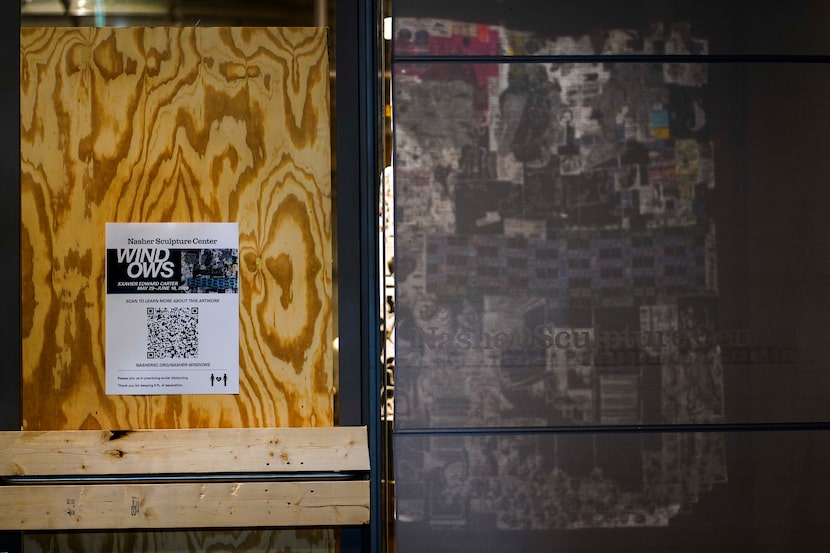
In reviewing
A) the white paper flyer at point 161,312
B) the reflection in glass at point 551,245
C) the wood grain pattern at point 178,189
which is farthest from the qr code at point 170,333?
the reflection in glass at point 551,245

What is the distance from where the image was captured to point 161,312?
237 cm

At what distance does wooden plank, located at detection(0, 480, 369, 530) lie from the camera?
2.26 meters

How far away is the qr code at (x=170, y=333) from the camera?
7.77 feet

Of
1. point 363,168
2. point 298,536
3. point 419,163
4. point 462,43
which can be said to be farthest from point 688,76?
point 298,536

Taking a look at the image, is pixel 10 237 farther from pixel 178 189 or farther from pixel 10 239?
pixel 178 189

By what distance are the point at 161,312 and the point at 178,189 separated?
391 mm

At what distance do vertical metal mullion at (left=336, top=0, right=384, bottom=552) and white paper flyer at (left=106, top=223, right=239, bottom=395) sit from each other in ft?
1.32

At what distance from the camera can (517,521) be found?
233cm

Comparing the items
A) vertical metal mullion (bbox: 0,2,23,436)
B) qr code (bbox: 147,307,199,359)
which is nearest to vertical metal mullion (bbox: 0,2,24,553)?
vertical metal mullion (bbox: 0,2,23,436)

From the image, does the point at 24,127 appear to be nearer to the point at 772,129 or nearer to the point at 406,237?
the point at 406,237

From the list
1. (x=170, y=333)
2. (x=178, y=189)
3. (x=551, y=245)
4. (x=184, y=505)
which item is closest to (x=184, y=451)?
(x=184, y=505)

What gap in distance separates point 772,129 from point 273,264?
1.63 metres

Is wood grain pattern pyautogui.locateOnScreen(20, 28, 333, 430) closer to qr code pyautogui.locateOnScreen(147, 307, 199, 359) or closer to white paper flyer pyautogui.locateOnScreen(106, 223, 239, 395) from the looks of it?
white paper flyer pyautogui.locateOnScreen(106, 223, 239, 395)

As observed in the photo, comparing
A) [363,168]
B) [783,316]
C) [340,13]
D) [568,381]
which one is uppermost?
[340,13]
